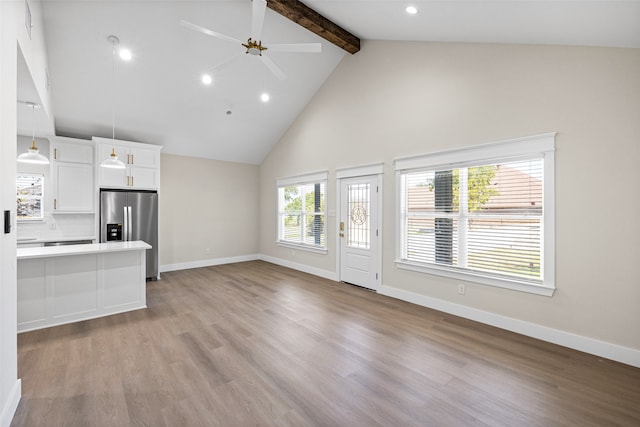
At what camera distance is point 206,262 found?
706 cm

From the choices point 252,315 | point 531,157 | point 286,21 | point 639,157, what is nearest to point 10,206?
point 252,315

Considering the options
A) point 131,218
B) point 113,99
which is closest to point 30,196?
point 131,218

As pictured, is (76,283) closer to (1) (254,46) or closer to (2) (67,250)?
(2) (67,250)

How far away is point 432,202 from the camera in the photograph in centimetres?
412

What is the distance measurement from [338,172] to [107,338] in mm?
4181

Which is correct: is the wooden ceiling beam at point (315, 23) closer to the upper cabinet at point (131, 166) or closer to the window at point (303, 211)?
the window at point (303, 211)

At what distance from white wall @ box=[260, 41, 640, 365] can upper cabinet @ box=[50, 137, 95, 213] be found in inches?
202

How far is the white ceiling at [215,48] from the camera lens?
8.96 feet

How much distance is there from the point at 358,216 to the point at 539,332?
2950 millimetres

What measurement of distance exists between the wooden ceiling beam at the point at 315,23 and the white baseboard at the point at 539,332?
423cm

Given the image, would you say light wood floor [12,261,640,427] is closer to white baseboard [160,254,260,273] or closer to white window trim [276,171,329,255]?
white window trim [276,171,329,255]

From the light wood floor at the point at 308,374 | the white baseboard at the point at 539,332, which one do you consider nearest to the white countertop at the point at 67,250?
the light wood floor at the point at 308,374

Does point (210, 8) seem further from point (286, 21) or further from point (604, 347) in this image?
point (604, 347)

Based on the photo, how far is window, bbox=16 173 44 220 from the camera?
496 cm
